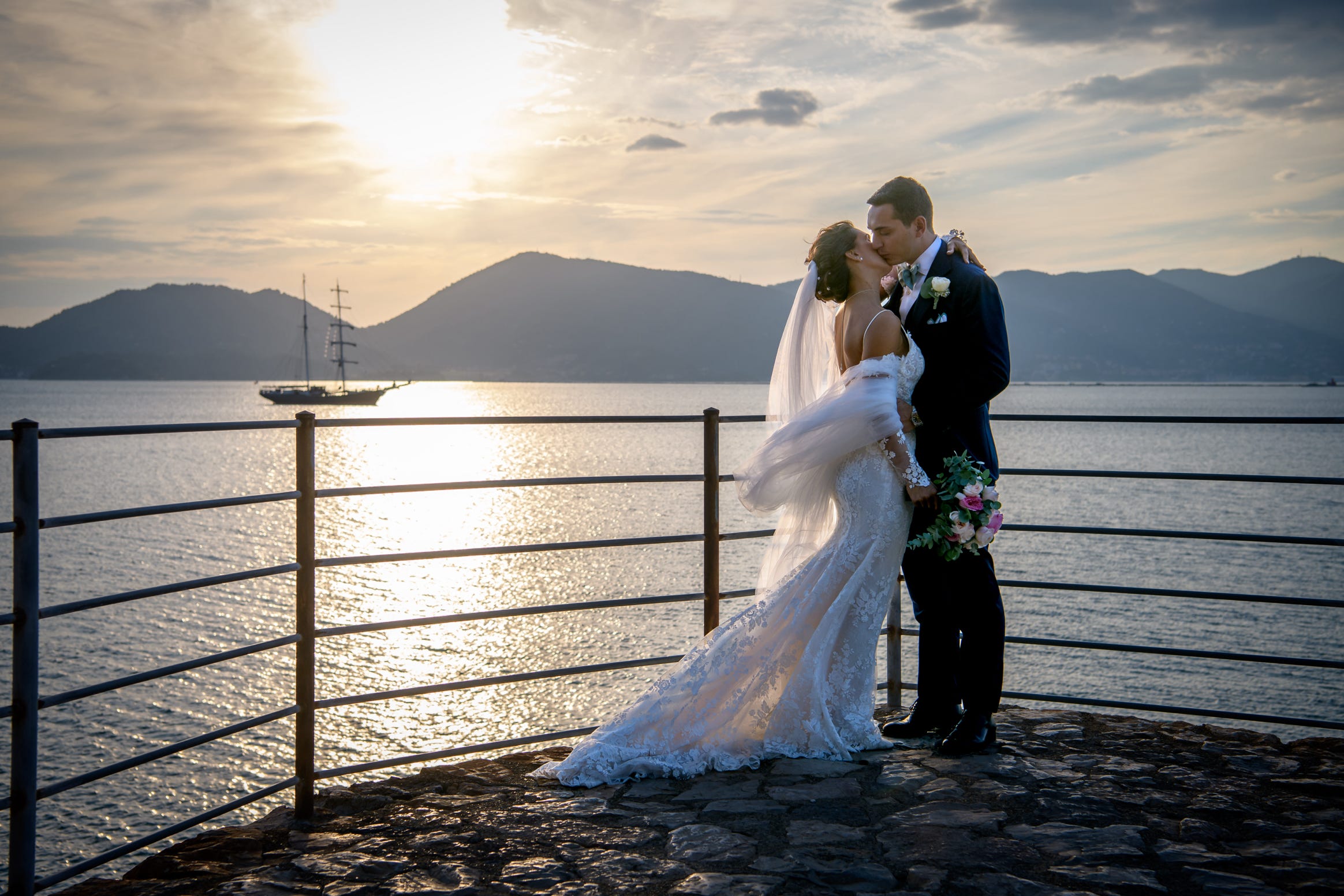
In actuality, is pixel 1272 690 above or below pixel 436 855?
below

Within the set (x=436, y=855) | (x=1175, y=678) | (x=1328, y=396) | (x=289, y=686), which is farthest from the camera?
(x=1328, y=396)

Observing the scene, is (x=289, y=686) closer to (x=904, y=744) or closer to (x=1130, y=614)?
(x=904, y=744)

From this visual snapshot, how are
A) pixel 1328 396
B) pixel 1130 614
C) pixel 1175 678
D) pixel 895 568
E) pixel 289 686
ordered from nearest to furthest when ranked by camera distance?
pixel 895 568 → pixel 289 686 → pixel 1175 678 → pixel 1130 614 → pixel 1328 396

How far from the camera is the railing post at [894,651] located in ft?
14.0

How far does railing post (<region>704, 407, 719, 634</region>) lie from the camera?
12.9ft

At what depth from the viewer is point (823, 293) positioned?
144 inches

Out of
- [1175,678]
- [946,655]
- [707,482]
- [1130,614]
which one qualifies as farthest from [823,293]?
[1130,614]

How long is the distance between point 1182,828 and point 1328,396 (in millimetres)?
193560

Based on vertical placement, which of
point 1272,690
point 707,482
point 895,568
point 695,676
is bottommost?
point 1272,690

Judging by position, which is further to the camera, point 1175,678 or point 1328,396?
point 1328,396

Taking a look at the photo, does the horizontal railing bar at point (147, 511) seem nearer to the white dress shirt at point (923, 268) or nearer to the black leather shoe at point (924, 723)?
the white dress shirt at point (923, 268)

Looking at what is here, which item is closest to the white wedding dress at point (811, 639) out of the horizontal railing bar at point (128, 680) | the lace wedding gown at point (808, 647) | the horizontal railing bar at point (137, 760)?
the lace wedding gown at point (808, 647)

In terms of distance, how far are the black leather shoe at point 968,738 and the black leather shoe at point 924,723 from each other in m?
0.13

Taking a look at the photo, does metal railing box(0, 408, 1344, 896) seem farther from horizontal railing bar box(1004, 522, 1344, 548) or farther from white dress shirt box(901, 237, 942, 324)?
white dress shirt box(901, 237, 942, 324)
